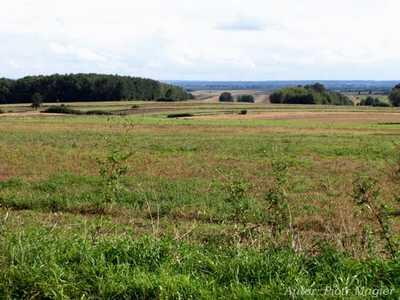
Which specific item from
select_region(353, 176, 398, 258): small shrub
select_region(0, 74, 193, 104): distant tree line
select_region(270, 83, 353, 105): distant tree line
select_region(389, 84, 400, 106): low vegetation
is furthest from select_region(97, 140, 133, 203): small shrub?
select_region(270, 83, 353, 105): distant tree line

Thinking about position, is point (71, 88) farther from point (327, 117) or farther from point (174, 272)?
point (174, 272)

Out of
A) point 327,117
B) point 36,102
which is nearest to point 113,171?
point 327,117

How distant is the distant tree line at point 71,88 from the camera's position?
134 metres

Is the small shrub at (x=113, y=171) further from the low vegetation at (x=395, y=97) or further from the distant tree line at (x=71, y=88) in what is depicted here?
the distant tree line at (x=71, y=88)

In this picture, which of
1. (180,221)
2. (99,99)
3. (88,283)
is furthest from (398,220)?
(99,99)

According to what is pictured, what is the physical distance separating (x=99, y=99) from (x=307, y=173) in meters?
120

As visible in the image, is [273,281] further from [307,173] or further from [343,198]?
[307,173]

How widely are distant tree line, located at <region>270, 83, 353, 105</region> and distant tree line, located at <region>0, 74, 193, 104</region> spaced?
28346 mm

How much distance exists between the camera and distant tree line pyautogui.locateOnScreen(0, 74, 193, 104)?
441 ft

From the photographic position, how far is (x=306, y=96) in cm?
13662

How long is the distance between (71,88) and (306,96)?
187 ft

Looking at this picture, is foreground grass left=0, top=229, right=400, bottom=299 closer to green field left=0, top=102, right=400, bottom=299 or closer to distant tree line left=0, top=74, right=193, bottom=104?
green field left=0, top=102, right=400, bottom=299

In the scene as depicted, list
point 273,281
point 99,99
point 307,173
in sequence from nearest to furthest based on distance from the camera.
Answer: point 273,281 → point 307,173 → point 99,99

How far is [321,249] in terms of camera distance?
20.3 ft
